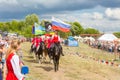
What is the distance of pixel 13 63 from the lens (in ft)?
24.7

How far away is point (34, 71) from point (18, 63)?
13118 mm

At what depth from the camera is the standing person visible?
7527 millimetres

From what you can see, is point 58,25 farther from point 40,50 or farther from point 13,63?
point 13,63

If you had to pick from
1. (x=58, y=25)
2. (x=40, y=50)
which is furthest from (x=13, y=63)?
(x=40, y=50)

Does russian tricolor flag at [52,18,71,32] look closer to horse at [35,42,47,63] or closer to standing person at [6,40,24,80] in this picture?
horse at [35,42,47,63]

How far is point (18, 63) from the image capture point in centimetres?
758

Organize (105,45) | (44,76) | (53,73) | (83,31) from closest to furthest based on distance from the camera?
1. (44,76)
2. (53,73)
3. (105,45)
4. (83,31)

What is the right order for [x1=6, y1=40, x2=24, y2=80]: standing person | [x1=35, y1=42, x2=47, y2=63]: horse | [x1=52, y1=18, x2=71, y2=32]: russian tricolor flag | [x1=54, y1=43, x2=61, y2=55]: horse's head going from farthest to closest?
[x1=35, y1=42, x2=47, y2=63]: horse
[x1=52, y1=18, x2=71, y2=32]: russian tricolor flag
[x1=54, y1=43, x2=61, y2=55]: horse's head
[x1=6, y1=40, x2=24, y2=80]: standing person

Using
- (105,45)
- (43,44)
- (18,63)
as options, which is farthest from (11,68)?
(105,45)

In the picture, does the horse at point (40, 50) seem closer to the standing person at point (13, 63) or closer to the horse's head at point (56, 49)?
the horse's head at point (56, 49)

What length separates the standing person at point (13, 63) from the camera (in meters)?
7.53

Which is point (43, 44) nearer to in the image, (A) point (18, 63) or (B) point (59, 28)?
(B) point (59, 28)

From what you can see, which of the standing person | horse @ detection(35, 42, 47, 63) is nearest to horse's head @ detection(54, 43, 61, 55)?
horse @ detection(35, 42, 47, 63)

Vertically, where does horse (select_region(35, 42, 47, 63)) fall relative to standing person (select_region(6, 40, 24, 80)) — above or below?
below
